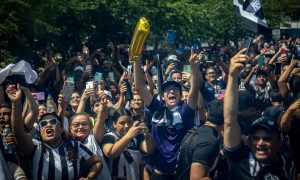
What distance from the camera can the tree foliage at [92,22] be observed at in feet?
49.9

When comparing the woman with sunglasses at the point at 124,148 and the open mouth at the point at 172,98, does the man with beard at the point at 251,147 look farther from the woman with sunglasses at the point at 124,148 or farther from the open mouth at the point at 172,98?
the open mouth at the point at 172,98

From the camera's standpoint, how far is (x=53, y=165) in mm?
6160

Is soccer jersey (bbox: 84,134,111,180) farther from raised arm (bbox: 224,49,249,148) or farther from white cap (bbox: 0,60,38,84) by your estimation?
raised arm (bbox: 224,49,249,148)

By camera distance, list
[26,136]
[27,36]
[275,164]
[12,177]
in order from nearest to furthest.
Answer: [275,164] → [12,177] → [26,136] → [27,36]

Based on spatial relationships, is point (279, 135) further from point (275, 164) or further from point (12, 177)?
point (12, 177)

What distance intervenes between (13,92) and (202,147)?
2.07 meters

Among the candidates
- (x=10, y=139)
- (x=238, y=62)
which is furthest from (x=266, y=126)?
(x=10, y=139)

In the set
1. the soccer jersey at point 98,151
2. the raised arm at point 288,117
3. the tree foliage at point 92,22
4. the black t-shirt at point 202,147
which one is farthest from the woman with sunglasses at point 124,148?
the tree foliage at point 92,22

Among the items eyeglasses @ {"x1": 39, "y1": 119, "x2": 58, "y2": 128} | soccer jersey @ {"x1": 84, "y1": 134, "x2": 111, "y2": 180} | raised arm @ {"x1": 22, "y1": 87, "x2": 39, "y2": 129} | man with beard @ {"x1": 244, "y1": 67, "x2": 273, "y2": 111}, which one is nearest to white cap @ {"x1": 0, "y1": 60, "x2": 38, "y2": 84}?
raised arm @ {"x1": 22, "y1": 87, "x2": 39, "y2": 129}

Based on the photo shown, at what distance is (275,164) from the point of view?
5.11 m

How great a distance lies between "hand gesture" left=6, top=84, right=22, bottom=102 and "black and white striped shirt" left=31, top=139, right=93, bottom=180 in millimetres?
449

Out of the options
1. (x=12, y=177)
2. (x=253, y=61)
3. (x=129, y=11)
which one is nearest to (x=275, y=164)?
(x=12, y=177)

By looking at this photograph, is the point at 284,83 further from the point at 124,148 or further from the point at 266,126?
the point at 266,126

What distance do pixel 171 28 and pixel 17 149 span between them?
20.7m
